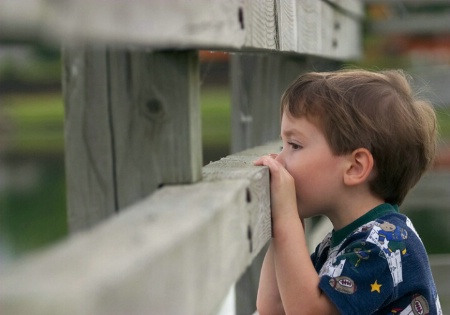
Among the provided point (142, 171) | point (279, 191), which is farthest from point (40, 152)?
point (142, 171)

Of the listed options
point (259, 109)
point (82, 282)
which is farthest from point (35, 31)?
point (259, 109)

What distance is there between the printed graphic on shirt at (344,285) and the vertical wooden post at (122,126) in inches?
26.4

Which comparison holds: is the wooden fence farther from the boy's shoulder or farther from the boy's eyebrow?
the boy's shoulder

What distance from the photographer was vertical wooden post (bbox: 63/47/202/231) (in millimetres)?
1594

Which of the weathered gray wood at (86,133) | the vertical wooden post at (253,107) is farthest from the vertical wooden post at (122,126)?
the vertical wooden post at (253,107)

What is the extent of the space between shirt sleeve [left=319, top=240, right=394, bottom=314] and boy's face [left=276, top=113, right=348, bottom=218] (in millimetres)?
218

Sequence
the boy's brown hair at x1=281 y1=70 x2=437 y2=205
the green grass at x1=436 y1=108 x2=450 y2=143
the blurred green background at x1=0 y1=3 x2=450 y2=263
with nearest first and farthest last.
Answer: the boy's brown hair at x1=281 y1=70 x2=437 y2=205 < the green grass at x1=436 y1=108 x2=450 y2=143 < the blurred green background at x1=0 y1=3 x2=450 y2=263

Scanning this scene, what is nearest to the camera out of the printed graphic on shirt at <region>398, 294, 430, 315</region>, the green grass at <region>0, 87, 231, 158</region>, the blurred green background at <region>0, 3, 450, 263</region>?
the printed graphic on shirt at <region>398, 294, 430, 315</region>

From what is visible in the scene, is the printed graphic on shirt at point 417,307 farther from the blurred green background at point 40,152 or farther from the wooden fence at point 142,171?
the blurred green background at point 40,152

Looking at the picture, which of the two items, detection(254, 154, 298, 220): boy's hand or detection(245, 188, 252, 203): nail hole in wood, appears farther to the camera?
detection(254, 154, 298, 220): boy's hand

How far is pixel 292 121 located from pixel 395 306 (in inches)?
20.8

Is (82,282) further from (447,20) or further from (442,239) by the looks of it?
(442,239)

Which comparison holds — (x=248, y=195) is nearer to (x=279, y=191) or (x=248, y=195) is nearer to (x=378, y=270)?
(x=279, y=191)

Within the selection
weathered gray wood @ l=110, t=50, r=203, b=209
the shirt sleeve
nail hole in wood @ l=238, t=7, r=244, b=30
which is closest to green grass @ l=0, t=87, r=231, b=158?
the shirt sleeve
